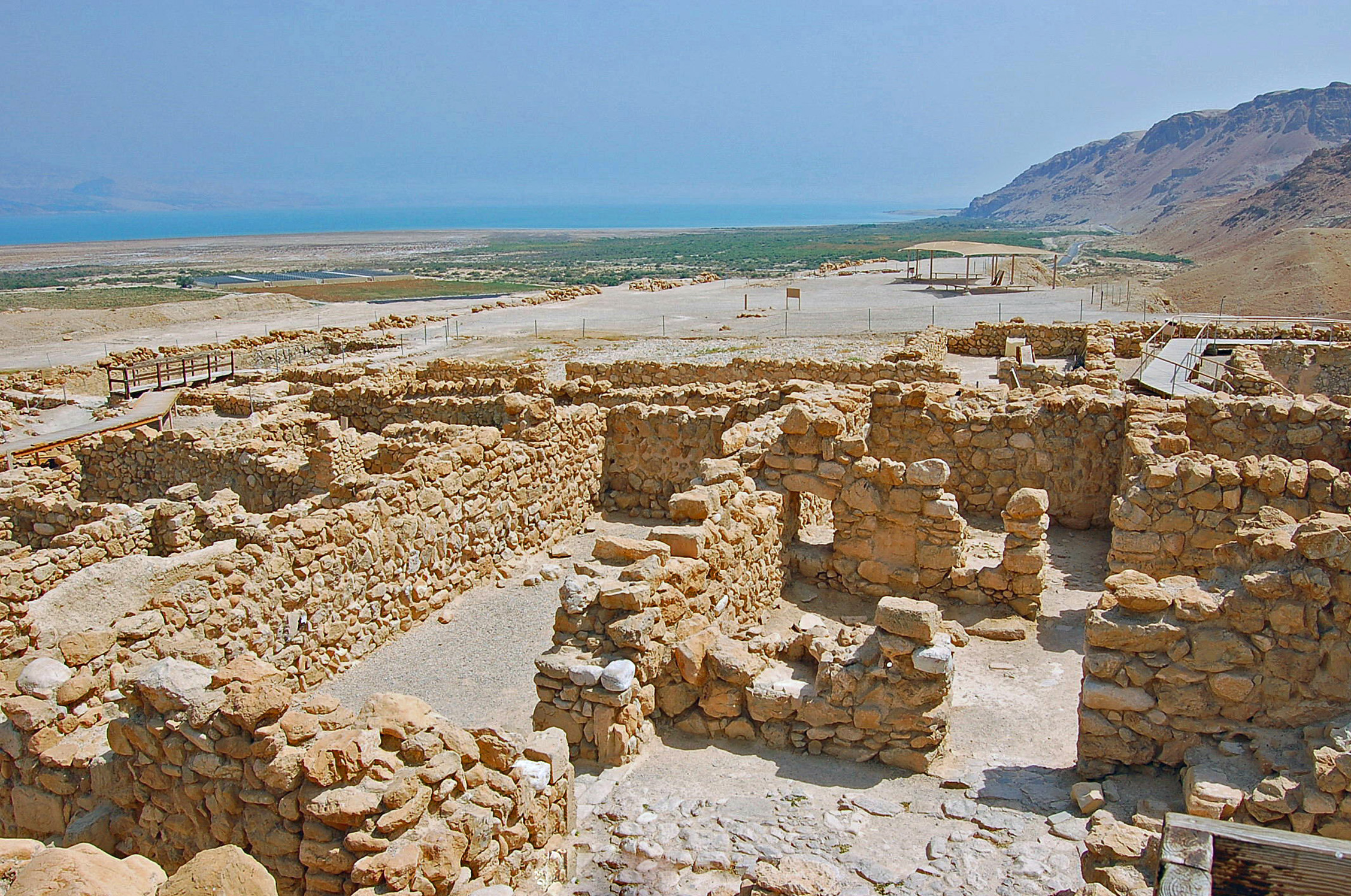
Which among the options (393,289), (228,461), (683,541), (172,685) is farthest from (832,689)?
(393,289)

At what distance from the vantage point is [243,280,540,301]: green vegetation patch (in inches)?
2744

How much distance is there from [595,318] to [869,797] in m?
38.8

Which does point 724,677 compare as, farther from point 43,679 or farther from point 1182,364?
point 1182,364

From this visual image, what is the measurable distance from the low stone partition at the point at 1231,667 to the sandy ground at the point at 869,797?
1.06 feet

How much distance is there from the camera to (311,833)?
4.48m

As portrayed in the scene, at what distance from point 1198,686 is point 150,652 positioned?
7130 mm

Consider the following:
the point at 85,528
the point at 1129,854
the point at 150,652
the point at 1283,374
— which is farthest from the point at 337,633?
the point at 1283,374

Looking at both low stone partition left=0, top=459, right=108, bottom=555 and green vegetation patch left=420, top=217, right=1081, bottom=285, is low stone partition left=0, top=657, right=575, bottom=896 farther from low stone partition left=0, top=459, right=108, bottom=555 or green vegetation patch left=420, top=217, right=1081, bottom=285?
green vegetation patch left=420, top=217, right=1081, bottom=285

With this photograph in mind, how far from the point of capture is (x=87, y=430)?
18016 mm

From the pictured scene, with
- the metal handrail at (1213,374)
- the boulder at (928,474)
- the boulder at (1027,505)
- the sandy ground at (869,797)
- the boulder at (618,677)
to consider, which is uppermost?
the metal handrail at (1213,374)

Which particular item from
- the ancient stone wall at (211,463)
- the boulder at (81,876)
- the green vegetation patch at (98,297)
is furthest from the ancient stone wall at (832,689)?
the green vegetation patch at (98,297)

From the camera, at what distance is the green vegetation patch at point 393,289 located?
69.7 metres

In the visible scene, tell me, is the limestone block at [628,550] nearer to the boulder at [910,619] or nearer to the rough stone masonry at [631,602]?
the rough stone masonry at [631,602]

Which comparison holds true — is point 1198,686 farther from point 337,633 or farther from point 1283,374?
point 1283,374
